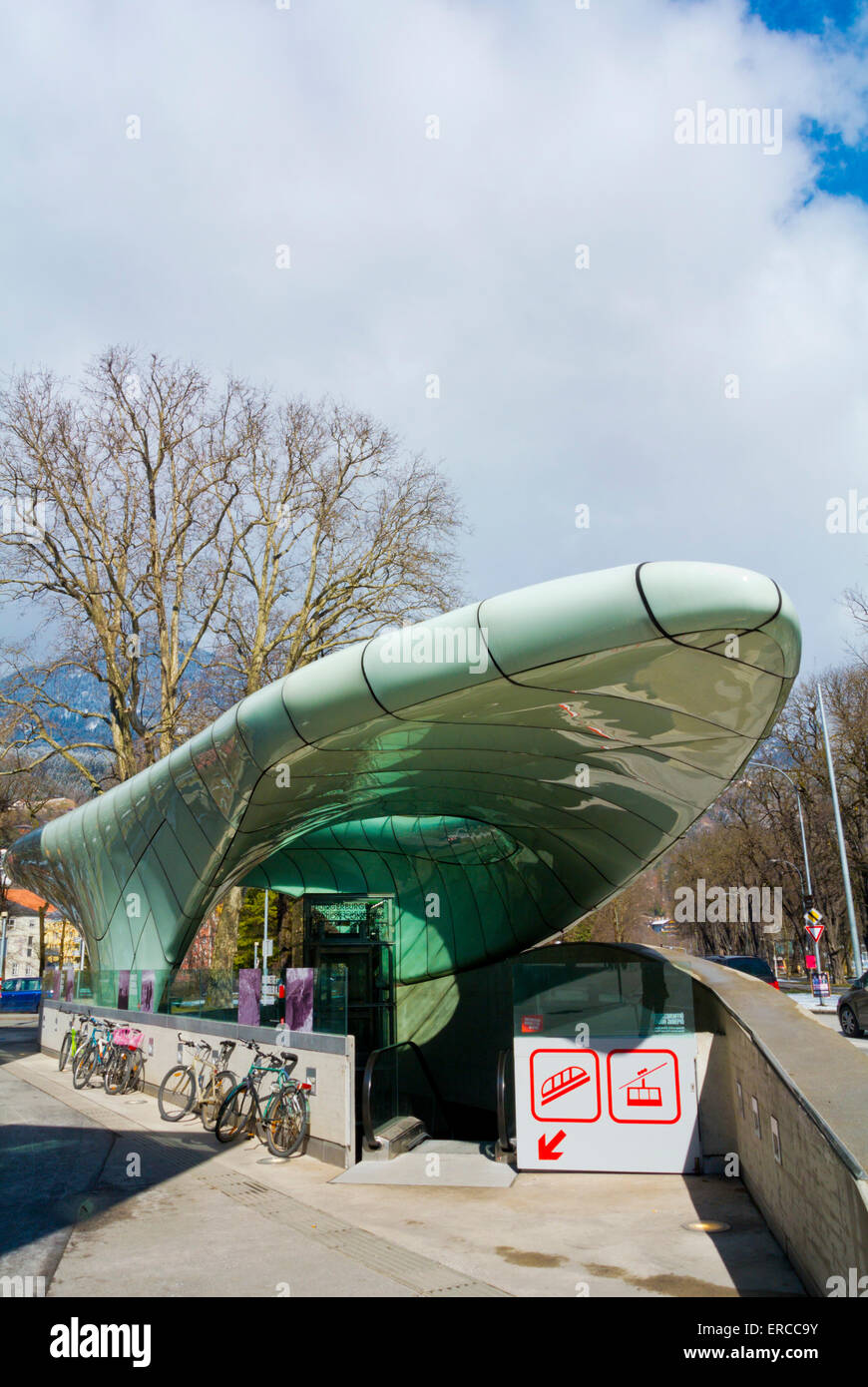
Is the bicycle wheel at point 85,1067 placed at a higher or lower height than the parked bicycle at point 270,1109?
lower

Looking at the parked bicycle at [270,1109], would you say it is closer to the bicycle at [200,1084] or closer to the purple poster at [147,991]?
the bicycle at [200,1084]

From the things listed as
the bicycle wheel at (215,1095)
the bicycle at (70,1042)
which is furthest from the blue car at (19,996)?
the bicycle wheel at (215,1095)

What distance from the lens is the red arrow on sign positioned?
9594 mm

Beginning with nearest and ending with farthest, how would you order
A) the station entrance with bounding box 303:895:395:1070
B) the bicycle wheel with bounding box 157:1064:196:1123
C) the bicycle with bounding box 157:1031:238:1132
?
the bicycle with bounding box 157:1031:238:1132
the bicycle wheel with bounding box 157:1064:196:1123
the station entrance with bounding box 303:895:395:1070

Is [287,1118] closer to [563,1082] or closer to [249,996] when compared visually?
[249,996]

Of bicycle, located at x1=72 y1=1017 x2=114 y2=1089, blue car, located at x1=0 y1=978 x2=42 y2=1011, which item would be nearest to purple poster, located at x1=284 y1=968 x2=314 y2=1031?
bicycle, located at x1=72 y1=1017 x2=114 y2=1089

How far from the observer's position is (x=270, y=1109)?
10.3 meters

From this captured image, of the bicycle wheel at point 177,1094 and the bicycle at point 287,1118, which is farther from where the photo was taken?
the bicycle wheel at point 177,1094

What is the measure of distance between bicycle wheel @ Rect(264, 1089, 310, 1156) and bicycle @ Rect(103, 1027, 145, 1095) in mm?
5617

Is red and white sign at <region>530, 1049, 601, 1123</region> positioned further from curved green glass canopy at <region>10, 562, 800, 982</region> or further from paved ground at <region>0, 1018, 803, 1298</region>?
curved green glass canopy at <region>10, 562, 800, 982</region>

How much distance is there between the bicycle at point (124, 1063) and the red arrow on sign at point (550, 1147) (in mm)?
7784

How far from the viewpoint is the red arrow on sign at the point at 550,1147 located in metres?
9.59
